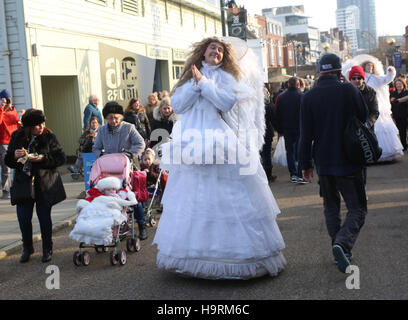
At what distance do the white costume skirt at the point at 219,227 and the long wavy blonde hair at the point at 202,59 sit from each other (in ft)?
3.18

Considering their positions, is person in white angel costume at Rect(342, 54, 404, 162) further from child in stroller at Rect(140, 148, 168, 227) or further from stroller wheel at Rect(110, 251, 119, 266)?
stroller wheel at Rect(110, 251, 119, 266)

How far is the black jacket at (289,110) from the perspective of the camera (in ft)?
39.4

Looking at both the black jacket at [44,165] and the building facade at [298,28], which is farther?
the building facade at [298,28]

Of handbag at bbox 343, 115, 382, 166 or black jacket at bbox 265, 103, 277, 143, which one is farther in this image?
black jacket at bbox 265, 103, 277, 143

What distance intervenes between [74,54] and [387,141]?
8.27 metres

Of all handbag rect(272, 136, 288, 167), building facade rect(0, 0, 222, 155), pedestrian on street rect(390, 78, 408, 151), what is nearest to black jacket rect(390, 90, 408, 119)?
pedestrian on street rect(390, 78, 408, 151)

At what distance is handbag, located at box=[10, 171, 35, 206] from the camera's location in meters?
7.01

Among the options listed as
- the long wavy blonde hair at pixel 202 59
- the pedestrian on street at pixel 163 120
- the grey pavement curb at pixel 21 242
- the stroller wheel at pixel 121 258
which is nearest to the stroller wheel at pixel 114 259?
the stroller wheel at pixel 121 258

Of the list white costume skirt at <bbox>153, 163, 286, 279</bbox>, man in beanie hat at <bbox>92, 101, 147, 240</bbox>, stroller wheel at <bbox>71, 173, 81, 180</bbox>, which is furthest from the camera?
stroller wheel at <bbox>71, 173, 81, 180</bbox>

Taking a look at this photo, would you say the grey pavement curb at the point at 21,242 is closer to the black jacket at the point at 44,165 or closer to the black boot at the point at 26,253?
the black boot at the point at 26,253

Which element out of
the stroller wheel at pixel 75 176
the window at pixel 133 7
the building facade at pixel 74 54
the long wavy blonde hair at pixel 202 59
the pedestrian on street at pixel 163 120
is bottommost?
the stroller wheel at pixel 75 176

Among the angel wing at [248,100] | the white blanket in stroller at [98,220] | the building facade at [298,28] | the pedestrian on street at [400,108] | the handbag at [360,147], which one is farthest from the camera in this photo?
the building facade at [298,28]

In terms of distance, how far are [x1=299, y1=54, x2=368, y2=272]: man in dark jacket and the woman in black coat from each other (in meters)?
3.07

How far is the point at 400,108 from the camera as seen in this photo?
1597cm
